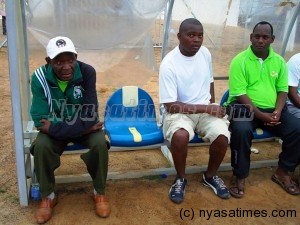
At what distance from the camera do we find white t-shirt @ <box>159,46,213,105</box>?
3.41 metres

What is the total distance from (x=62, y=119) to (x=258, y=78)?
1.92 meters

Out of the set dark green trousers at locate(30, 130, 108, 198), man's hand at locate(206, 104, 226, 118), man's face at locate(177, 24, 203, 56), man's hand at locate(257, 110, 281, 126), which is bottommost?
dark green trousers at locate(30, 130, 108, 198)

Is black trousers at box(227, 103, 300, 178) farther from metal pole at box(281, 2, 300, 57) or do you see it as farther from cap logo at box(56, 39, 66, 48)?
cap logo at box(56, 39, 66, 48)

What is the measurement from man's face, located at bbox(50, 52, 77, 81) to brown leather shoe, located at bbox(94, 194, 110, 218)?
3.47 feet

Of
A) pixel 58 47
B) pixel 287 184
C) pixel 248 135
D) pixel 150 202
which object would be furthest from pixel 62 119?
pixel 287 184

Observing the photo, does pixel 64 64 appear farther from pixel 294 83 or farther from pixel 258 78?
pixel 294 83

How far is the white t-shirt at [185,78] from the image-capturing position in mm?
3414

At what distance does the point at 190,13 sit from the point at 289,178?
2.08m

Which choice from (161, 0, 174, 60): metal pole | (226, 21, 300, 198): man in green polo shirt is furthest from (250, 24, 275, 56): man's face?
(161, 0, 174, 60): metal pole

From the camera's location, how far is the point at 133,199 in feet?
11.1

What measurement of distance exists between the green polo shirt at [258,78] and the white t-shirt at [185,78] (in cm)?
26

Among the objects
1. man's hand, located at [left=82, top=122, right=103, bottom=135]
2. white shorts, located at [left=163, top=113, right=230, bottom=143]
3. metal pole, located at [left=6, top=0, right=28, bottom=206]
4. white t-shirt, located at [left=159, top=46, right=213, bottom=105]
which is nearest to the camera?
metal pole, located at [left=6, top=0, right=28, bottom=206]

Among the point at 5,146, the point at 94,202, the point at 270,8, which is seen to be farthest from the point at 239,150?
the point at 5,146

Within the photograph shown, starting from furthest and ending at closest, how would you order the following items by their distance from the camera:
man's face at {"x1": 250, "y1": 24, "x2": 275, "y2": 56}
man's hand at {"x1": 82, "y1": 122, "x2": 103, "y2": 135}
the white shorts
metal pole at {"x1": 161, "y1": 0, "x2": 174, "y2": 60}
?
metal pole at {"x1": 161, "y1": 0, "x2": 174, "y2": 60} → man's face at {"x1": 250, "y1": 24, "x2": 275, "y2": 56} → the white shorts → man's hand at {"x1": 82, "y1": 122, "x2": 103, "y2": 135}
